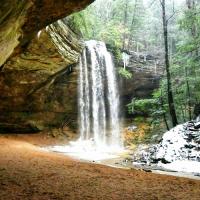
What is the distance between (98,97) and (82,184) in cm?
1684

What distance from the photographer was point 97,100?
2284 centimetres

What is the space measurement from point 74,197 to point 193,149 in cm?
862

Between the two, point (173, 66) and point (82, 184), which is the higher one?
point (173, 66)

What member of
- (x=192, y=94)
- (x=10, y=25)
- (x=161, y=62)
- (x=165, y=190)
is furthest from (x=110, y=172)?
(x=161, y=62)

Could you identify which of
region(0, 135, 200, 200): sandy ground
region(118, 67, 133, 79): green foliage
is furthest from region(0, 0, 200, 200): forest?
region(118, 67, 133, 79): green foliage

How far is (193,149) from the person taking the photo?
41.0ft

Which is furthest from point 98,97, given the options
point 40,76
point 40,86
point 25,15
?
point 25,15

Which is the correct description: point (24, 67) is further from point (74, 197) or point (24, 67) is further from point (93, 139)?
point (74, 197)

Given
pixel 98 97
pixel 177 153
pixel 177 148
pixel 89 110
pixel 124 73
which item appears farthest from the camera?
pixel 124 73

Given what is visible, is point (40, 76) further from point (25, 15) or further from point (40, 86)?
point (25, 15)

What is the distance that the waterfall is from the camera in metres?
21.8

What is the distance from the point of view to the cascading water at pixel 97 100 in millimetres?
21500

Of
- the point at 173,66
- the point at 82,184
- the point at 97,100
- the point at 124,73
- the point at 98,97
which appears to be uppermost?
the point at 124,73

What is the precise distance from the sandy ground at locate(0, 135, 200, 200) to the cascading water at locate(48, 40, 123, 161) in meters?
12.8
